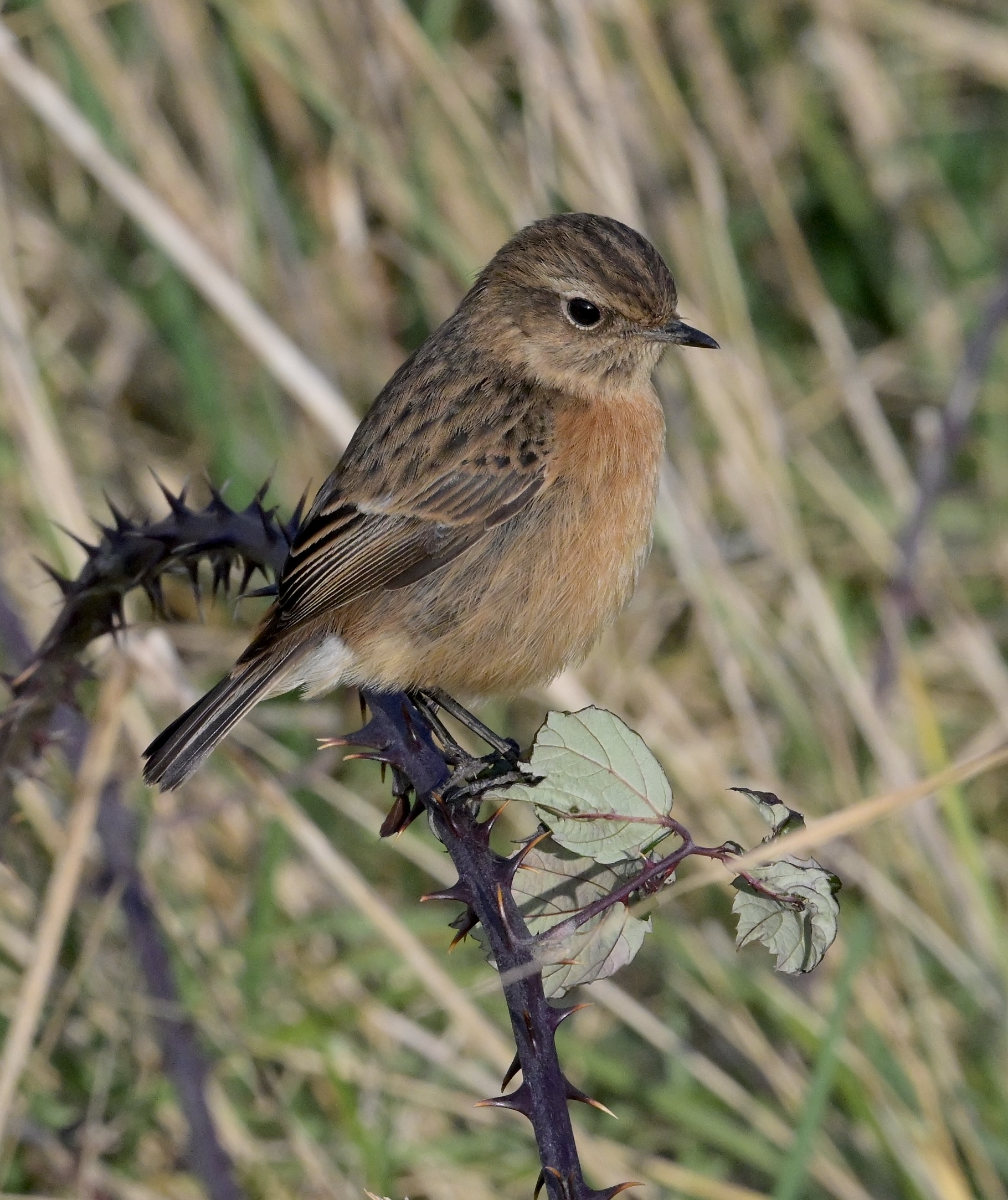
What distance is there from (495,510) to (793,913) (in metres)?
2.04

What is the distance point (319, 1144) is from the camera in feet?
14.4

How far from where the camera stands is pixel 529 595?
12.6 ft

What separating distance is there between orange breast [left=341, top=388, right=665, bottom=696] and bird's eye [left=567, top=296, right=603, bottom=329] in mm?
376

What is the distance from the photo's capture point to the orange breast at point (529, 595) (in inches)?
Result: 150

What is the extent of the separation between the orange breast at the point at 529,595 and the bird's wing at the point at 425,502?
4 cm

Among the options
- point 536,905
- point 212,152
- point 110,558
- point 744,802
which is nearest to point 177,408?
point 212,152

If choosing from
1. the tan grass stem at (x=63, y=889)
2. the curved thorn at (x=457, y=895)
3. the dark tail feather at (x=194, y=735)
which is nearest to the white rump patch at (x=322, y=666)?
the dark tail feather at (x=194, y=735)

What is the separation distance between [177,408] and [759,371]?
2.48 meters

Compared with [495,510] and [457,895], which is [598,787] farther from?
[495,510]

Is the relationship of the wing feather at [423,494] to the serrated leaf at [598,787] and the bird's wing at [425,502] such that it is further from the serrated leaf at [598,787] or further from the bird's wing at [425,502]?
the serrated leaf at [598,787]

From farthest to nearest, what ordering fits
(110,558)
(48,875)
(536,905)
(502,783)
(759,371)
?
(759,371) → (48,875) → (502,783) → (110,558) → (536,905)

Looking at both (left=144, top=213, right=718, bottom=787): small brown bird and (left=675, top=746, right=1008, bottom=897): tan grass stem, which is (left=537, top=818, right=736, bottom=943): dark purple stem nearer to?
(left=675, top=746, right=1008, bottom=897): tan grass stem

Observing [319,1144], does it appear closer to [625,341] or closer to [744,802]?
[744,802]

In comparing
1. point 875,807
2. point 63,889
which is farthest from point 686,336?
point 63,889
